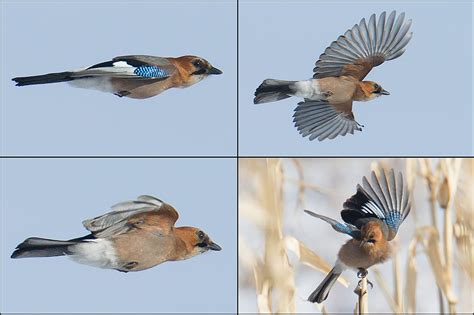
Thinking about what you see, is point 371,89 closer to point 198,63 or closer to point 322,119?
point 322,119

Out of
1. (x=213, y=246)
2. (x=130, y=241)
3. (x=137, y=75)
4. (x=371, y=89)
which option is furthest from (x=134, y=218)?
(x=371, y=89)

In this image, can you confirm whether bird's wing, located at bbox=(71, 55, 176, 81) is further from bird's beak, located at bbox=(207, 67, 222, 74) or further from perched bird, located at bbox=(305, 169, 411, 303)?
perched bird, located at bbox=(305, 169, 411, 303)

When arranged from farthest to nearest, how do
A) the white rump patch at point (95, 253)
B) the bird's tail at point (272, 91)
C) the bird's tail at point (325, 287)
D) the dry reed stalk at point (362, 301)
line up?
the bird's tail at point (272, 91) < the bird's tail at point (325, 287) < the white rump patch at point (95, 253) < the dry reed stalk at point (362, 301)

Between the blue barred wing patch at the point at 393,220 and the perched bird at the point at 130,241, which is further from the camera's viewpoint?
the blue barred wing patch at the point at 393,220

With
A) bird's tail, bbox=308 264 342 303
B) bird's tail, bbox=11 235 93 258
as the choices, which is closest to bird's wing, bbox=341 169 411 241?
bird's tail, bbox=308 264 342 303

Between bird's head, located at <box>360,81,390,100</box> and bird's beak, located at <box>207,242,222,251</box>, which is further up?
bird's head, located at <box>360,81,390,100</box>

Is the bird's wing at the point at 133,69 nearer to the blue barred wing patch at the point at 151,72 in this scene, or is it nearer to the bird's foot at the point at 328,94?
the blue barred wing patch at the point at 151,72

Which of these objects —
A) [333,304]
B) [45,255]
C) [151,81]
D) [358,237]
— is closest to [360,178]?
[358,237]

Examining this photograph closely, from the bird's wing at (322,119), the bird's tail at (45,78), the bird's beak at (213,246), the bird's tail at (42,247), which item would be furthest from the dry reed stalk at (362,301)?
the bird's tail at (45,78)
